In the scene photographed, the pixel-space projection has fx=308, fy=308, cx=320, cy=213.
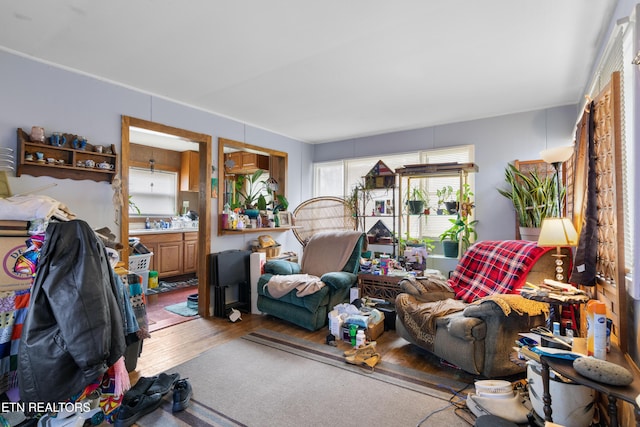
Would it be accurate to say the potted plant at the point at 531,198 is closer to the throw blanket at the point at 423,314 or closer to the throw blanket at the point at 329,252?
the throw blanket at the point at 423,314

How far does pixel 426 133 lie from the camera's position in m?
4.41

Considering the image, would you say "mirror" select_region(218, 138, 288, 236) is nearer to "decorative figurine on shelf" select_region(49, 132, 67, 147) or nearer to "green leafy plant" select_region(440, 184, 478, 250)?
"decorative figurine on shelf" select_region(49, 132, 67, 147)

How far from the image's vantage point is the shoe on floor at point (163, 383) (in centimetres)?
208

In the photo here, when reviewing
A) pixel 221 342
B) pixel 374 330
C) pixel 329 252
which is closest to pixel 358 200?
pixel 329 252

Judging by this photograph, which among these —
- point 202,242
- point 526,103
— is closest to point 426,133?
point 526,103

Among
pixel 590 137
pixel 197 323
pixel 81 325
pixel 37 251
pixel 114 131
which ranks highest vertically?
pixel 114 131

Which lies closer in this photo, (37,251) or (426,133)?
(37,251)

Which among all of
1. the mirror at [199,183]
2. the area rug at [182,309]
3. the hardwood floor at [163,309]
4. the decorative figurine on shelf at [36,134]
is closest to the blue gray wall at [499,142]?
the mirror at [199,183]

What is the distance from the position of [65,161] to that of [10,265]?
1139 mm

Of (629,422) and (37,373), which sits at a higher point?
(37,373)

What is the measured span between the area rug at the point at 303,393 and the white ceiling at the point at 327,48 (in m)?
2.50

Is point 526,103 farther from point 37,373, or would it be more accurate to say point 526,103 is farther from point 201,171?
point 37,373

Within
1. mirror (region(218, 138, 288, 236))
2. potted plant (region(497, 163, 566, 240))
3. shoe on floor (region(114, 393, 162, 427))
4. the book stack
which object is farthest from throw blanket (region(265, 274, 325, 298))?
potted plant (region(497, 163, 566, 240))

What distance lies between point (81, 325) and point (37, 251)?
618 millimetres
